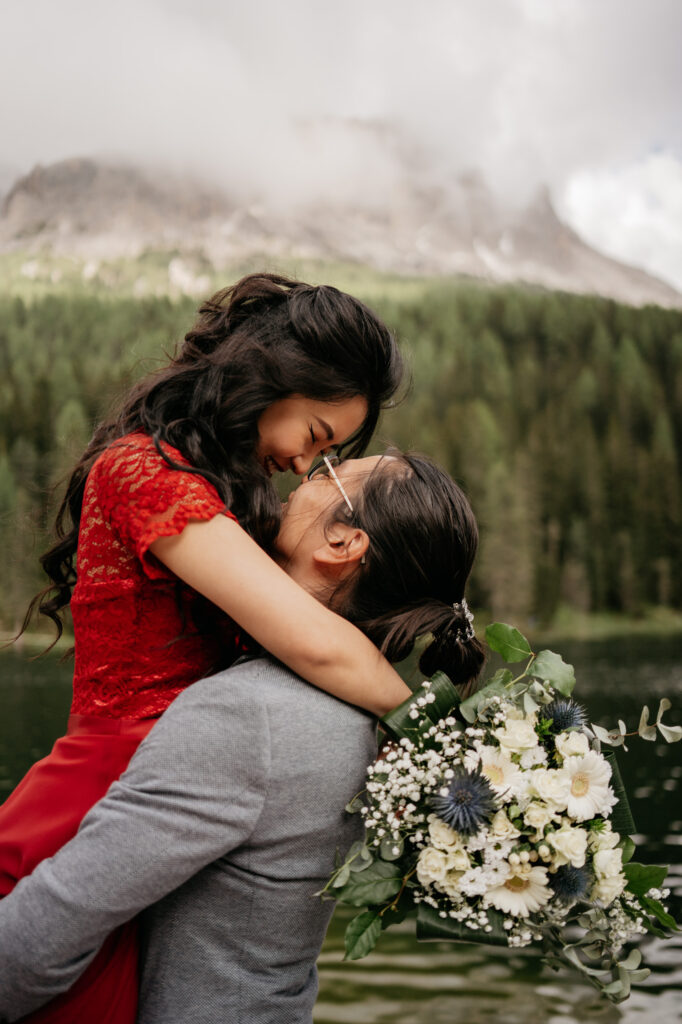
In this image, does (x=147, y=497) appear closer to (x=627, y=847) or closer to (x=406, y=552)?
(x=406, y=552)

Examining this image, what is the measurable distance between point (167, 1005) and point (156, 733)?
61cm

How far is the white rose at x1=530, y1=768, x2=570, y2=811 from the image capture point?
2.12 metres

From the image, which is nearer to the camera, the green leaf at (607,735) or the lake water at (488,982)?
the green leaf at (607,735)

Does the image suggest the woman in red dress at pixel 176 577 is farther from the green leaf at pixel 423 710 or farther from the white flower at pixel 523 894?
the white flower at pixel 523 894

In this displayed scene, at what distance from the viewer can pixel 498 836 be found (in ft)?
6.93

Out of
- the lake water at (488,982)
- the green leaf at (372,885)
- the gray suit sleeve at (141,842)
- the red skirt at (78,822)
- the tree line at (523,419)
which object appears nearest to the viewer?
Answer: the gray suit sleeve at (141,842)

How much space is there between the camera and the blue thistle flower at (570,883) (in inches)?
84.2

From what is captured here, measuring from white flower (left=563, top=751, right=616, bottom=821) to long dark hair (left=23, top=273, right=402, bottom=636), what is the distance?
0.95 metres

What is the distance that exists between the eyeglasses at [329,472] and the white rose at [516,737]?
0.64 metres

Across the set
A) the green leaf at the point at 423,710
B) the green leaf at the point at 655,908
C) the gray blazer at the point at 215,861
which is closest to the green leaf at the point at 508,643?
the green leaf at the point at 423,710

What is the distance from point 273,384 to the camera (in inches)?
107

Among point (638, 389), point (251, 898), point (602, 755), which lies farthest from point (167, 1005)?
point (638, 389)

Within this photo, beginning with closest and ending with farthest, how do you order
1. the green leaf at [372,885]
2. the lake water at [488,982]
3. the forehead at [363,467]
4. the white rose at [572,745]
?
the green leaf at [372,885]
the white rose at [572,745]
the forehead at [363,467]
the lake water at [488,982]

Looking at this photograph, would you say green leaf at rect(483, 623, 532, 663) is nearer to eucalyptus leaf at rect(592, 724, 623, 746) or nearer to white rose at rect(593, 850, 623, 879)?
eucalyptus leaf at rect(592, 724, 623, 746)
